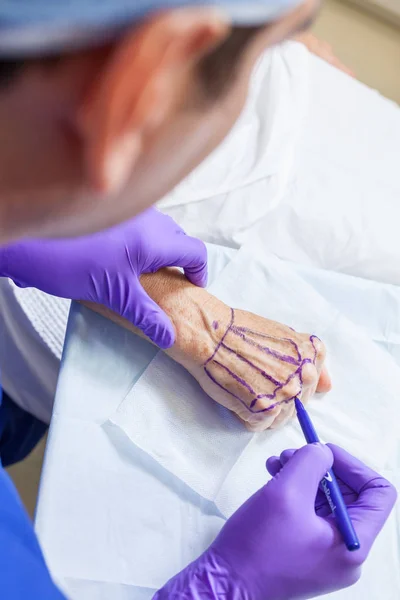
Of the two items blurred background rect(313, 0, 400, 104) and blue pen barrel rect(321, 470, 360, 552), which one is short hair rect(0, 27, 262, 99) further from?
blurred background rect(313, 0, 400, 104)

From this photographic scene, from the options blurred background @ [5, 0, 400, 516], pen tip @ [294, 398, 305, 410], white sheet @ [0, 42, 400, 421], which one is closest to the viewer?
pen tip @ [294, 398, 305, 410]

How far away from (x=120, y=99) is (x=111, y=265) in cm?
53

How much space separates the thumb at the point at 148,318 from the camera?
0.75 m

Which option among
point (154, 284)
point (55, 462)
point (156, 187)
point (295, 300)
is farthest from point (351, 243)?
point (156, 187)

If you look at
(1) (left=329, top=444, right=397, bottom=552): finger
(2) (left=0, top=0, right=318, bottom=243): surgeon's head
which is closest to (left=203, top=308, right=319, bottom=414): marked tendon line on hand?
(1) (left=329, top=444, right=397, bottom=552): finger

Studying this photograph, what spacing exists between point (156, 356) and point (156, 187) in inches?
19.7

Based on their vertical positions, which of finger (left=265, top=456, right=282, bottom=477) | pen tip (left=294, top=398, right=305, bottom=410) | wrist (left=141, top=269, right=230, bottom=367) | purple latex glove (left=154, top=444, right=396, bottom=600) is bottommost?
purple latex glove (left=154, top=444, right=396, bottom=600)

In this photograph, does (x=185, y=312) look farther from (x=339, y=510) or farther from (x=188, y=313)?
(x=339, y=510)

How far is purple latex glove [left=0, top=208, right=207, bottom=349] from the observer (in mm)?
724

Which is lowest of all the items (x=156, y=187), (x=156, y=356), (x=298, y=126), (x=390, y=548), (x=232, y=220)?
(x=390, y=548)

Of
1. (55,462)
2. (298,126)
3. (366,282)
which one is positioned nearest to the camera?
(55,462)

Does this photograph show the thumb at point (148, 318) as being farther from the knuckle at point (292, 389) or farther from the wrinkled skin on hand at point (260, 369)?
the knuckle at point (292, 389)

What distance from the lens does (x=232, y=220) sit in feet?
3.14

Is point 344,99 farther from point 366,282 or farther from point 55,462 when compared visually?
point 55,462
